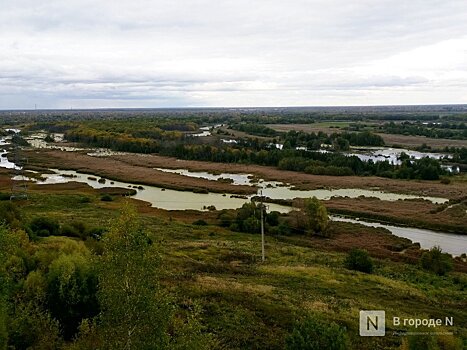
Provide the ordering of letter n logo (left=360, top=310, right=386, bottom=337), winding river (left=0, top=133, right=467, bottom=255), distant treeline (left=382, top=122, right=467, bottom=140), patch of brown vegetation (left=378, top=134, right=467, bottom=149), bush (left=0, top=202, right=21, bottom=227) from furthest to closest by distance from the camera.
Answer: distant treeline (left=382, top=122, right=467, bottom=140)
patch of brown vegetation (left=378, top=134, right=467, bottom=149)
winding river (left=0, top=133, right=467, bottom=255)
bush (left=0, top=202, right=21, bottom=227)
letter n logo (left=360, top=310, right=386, bottom=337)

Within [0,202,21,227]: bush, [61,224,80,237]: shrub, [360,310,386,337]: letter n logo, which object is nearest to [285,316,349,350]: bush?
→ [360,310,386,337]: letter n logo

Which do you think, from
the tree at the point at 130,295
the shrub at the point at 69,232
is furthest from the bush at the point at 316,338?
the shrub at the point at 69,232

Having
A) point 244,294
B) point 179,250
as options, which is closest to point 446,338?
point 244,294

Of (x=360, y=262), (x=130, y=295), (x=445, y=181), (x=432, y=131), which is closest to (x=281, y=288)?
(x=360, y=262)

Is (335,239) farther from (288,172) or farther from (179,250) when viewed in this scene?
(288,172)

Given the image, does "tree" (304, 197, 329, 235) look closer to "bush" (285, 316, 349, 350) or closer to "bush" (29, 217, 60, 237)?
"bush" (29, 217, 60, 237)

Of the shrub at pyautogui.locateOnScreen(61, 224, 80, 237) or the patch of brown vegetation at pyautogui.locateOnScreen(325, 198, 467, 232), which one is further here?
the patch of brown vegetation at pyautogui.locateOnScreen(325, 198, 467, 232)

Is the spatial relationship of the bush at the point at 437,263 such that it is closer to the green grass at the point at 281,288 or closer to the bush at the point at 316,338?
the green grass at the point at 281,288
